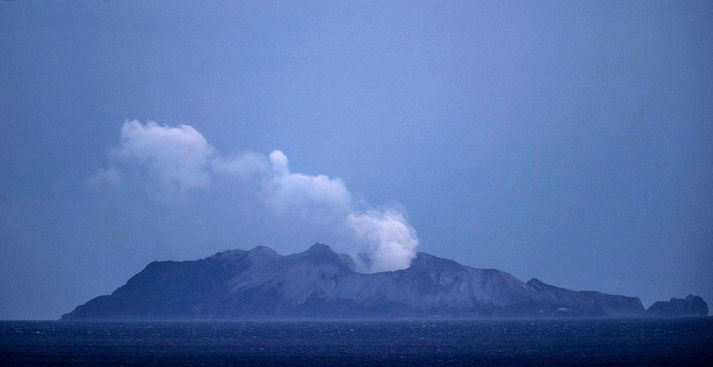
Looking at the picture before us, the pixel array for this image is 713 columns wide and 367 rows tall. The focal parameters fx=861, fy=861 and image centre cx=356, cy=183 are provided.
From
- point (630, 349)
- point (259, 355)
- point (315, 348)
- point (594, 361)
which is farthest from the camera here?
point (315, 348)

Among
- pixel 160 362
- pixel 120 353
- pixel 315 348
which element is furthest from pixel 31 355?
pixel 315 348

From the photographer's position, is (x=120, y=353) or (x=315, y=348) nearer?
(x=120, y=353)

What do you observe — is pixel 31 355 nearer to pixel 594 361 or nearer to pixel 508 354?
pixel 508 354

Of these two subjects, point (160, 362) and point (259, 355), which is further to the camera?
point (259, 355)

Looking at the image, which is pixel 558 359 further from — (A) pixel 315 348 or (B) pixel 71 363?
(B) pixel 71 363

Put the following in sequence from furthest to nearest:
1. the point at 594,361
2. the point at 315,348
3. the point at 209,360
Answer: the point at 315,348 < the point at 209,360 < the point at 594,361

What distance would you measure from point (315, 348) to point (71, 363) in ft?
133

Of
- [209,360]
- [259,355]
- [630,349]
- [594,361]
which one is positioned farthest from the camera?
[630,349]

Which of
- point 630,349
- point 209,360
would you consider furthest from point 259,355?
point 630,349

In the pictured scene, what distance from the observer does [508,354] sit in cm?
→ 11200

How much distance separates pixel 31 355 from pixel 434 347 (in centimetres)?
5882

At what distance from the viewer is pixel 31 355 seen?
119 m

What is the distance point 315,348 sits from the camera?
132000 millimetres

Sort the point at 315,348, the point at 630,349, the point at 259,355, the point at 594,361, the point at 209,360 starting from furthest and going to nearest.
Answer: the point at 315,348 → the point at 630,349 → the point at 259,355 → the point at 209,360 → the point at 594,361
